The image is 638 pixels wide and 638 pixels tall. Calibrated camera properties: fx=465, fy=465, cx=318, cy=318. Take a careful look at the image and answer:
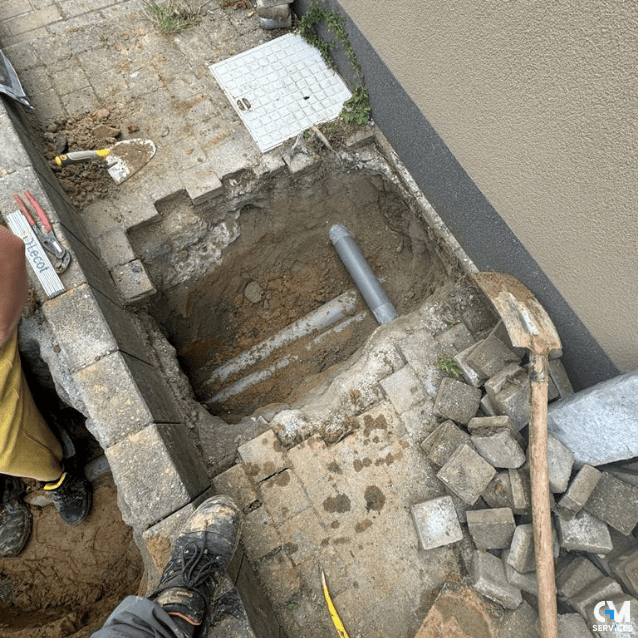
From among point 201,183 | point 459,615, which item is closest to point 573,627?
point 459,615

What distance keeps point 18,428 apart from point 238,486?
61.8 inches

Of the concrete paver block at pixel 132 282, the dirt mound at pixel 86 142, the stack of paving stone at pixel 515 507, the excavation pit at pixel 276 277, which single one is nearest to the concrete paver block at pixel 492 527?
the stack of paving stone at pixel 515 507

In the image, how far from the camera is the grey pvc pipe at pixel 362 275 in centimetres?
464

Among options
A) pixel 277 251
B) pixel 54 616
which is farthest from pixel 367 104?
pixel 54 616

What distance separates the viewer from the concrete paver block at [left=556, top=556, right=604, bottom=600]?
9.87 ft

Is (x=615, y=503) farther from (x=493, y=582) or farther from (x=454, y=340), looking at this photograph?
(x=454, y=340)

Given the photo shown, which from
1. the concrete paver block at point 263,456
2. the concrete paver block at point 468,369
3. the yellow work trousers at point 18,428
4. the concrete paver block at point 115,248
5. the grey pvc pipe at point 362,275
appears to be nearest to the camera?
the yellow work trousers at point 18,428

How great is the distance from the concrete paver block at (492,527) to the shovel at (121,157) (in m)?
4.03

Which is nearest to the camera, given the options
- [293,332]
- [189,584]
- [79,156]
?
[189,584]

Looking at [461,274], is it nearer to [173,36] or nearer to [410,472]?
[410,472]

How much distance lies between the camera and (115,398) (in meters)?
3.11

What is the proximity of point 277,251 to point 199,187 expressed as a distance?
107 cm

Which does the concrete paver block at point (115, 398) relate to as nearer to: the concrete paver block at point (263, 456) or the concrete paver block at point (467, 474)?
the concrete paver block at point (263, 456)

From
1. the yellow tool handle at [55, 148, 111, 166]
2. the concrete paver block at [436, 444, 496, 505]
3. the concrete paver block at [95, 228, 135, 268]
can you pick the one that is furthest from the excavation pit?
the concrete paver block at [436, 444, 496, 505]
